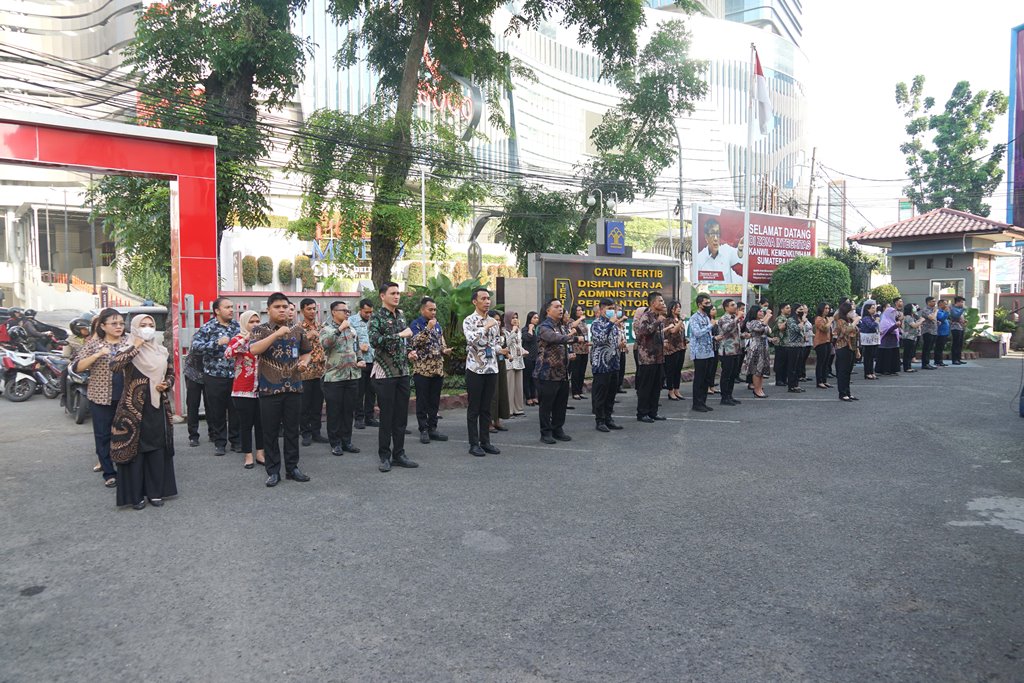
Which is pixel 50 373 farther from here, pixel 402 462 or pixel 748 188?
pixel 748 188

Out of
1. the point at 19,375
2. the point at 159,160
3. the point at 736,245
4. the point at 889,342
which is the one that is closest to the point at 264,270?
the point at 19,375

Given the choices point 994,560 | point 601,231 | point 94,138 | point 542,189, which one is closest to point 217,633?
point 994,560

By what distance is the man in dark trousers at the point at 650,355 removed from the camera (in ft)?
32.9

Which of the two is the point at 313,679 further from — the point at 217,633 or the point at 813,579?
the point at 813,579

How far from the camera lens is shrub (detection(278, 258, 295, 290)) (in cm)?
4022

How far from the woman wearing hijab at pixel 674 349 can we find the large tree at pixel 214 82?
10745mm

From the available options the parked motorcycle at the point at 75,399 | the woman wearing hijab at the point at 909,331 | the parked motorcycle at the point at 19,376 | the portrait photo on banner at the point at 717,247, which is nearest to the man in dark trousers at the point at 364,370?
the parked motorcycle at the point at 75,399

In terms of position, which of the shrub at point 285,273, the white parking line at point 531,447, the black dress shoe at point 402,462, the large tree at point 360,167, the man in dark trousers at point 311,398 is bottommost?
the white parking line at point 531,447

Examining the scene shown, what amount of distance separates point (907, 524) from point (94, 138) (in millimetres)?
10371

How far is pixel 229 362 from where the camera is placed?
7891mm

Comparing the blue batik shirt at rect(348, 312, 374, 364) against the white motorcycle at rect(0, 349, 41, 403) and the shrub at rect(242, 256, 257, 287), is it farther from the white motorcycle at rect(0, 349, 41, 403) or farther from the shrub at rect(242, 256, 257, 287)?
the shrub at rect(242, 256, 257, 287)

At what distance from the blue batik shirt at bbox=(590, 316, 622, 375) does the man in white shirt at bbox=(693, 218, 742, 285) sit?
11.6m

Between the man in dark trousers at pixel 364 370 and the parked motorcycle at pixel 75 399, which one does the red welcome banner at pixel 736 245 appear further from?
the parked motorcycle at pixel 75 399

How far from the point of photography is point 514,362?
10531 millimetres
